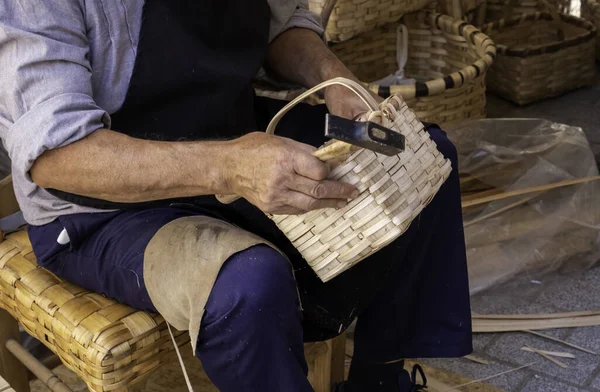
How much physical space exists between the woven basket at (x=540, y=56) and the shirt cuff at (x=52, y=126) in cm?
237

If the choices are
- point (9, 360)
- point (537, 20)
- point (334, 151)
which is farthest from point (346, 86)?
point (537, 20)

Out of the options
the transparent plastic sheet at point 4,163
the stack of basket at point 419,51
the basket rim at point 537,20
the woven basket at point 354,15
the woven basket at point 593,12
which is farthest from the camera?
the woven basket at point 593,12

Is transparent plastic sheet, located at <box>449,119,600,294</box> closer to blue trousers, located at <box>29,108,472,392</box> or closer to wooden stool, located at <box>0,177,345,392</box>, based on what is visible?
blue trousers, located at <box>29,108,472,392</box>

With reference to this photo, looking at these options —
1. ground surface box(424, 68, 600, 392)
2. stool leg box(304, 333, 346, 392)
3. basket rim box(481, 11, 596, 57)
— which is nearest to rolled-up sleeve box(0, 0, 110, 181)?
stool leg box(304, 333, 346, 392)

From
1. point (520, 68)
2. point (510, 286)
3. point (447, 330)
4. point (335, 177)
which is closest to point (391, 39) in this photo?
point (520, 68)

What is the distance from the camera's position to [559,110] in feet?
10.7

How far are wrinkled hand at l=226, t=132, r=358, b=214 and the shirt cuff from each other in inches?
8.8

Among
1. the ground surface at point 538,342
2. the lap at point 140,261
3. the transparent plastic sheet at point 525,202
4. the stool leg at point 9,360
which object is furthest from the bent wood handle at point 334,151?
the transparent plastic sheet at point 525,202

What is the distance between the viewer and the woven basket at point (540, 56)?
3.22m

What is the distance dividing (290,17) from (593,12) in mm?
2430

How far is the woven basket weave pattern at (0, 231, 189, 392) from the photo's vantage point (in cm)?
121

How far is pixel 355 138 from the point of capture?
986mm

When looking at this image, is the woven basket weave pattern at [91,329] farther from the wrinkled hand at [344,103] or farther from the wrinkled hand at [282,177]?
the wrinkled hand at [344,103]

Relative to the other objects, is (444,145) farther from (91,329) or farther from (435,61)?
(435,61)
